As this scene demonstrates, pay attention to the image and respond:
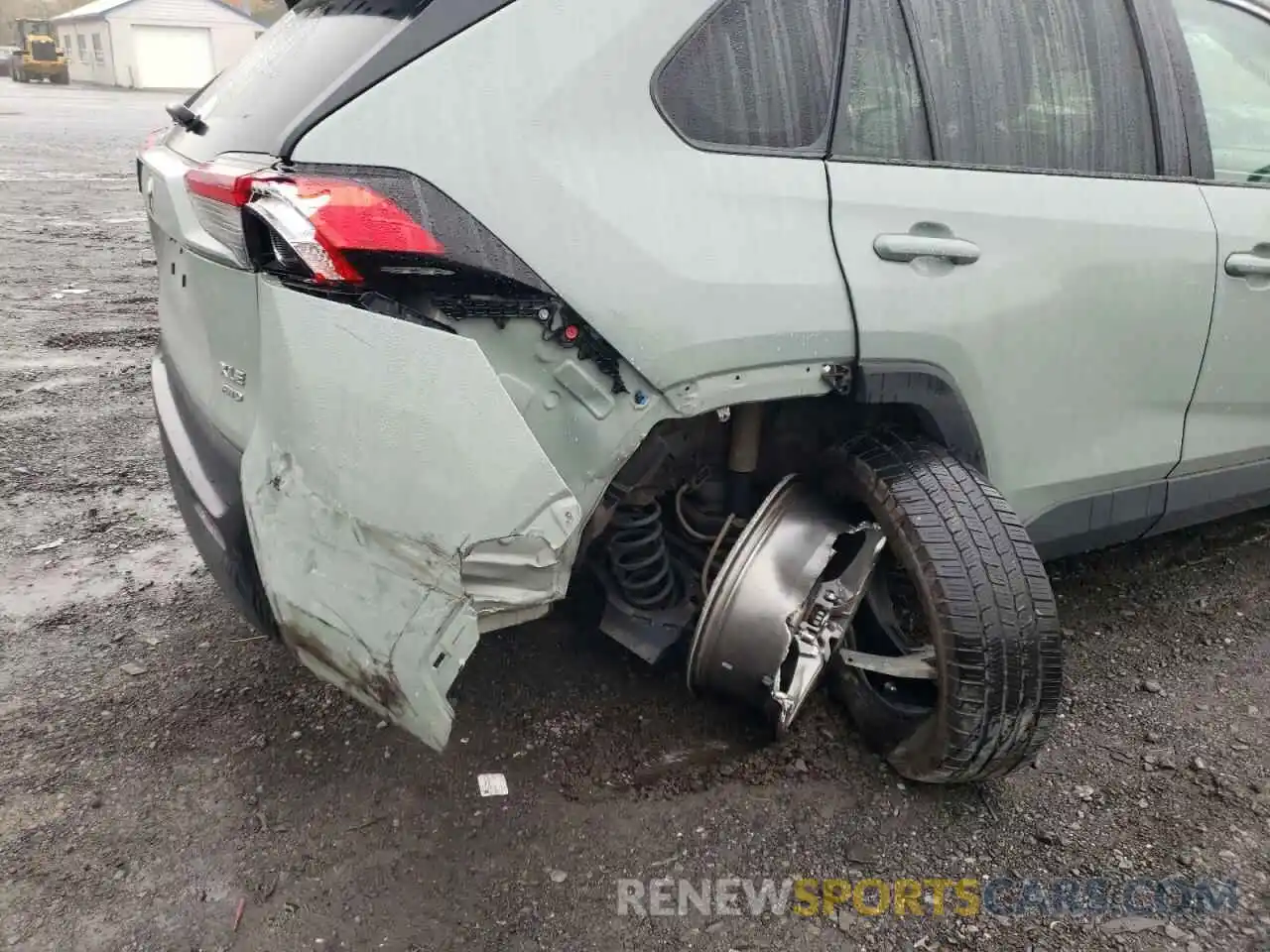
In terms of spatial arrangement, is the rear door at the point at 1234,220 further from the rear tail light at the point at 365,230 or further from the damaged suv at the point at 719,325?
the rear tail light at the point at 365,230

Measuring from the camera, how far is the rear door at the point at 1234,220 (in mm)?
2576

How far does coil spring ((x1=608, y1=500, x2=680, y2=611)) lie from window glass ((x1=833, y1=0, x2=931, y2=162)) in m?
0.88

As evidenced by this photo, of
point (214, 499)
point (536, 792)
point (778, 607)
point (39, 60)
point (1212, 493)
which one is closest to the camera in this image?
point (214, 499)

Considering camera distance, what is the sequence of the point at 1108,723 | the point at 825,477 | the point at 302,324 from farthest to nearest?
the point at 1108,723
the point at 825,477
the point at 302,324

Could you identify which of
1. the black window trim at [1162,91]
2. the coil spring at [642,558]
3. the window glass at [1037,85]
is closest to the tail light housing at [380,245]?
the coil spring at [642,558]

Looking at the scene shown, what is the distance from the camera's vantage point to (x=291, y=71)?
193 cm

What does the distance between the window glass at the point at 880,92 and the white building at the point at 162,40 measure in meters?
51.8

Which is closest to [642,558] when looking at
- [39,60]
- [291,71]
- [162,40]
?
[291,71]

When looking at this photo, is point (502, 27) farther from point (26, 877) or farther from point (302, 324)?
point (26, 877)

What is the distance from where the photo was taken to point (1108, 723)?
8.30 feet

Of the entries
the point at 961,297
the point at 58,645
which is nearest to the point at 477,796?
the point at 58,645

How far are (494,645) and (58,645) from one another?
3.89 feet

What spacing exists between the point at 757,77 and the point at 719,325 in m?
0.52

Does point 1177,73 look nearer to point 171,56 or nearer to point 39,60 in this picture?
point 39,60
